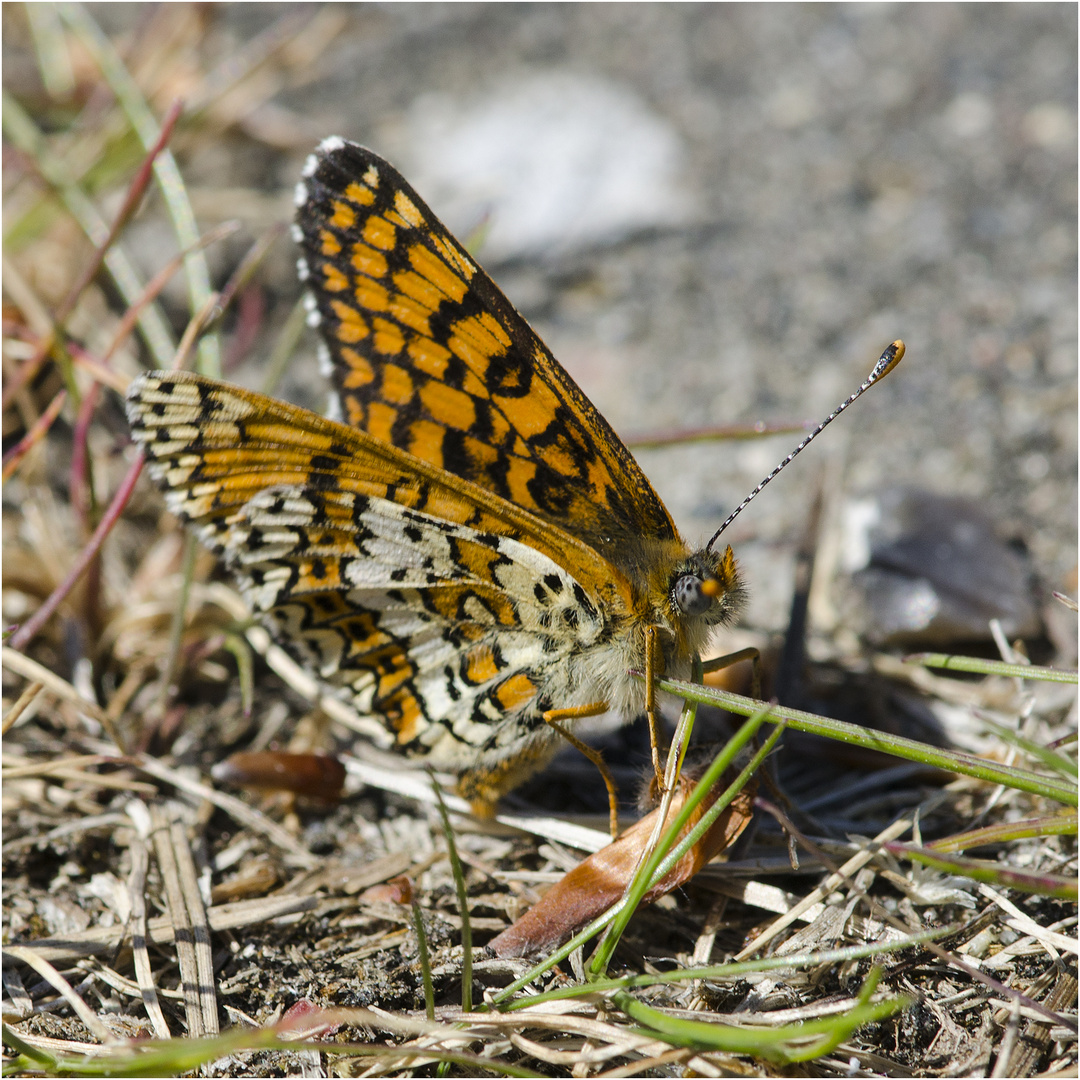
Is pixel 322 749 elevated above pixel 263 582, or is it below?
below

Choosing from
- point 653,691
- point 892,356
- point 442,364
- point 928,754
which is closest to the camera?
point 928,754

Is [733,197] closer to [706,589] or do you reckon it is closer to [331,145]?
[331,145]

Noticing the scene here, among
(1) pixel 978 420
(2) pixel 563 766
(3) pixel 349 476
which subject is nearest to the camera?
(3) pixel 349 476

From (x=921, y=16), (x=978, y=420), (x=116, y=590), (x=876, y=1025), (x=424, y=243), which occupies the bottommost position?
(x=876, y=1025)

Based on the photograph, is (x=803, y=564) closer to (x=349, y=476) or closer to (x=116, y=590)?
(x=349, y=476)

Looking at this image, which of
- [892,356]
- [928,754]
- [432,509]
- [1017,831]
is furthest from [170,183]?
[1017,831]

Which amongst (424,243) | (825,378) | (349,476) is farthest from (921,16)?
(349,476)

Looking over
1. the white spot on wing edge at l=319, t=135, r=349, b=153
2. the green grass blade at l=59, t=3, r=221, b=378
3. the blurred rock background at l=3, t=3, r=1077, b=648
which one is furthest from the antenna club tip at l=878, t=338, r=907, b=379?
the green grass blade at l=59, t=3, r=221, b=378
